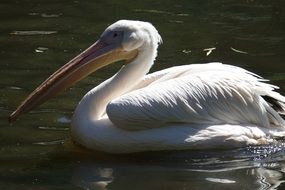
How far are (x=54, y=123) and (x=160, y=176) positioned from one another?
138 centimetres

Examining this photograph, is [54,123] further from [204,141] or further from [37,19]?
[37,19]

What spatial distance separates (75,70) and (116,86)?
33cm

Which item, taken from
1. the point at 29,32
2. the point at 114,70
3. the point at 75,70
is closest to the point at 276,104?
the point at 75,70

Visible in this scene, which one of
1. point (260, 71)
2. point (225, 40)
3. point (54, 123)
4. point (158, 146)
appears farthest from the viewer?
point (225, 40)

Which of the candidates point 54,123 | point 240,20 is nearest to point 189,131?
point 54,123

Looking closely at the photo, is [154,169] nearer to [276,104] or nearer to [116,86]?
[116,86]

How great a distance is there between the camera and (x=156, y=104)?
597 centimetres


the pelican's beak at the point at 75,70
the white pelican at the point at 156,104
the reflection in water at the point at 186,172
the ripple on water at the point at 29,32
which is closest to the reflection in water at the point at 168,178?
the reflection in water at the point at 186,172

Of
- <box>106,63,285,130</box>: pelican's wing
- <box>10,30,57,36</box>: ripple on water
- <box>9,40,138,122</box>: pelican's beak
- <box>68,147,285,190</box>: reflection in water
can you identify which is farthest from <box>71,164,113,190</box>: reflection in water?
<box>10,30,57,36</box>: ripple on water

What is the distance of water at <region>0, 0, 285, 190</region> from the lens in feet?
18.2

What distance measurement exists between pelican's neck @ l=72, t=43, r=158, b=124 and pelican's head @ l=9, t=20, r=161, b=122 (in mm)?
65

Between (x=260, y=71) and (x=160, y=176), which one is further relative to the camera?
(x=260, y=71)

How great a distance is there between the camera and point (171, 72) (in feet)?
20.7

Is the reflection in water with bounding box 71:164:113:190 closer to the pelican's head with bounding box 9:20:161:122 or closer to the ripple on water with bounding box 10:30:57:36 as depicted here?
the pelican's head with bounding box 9:20:161:122
